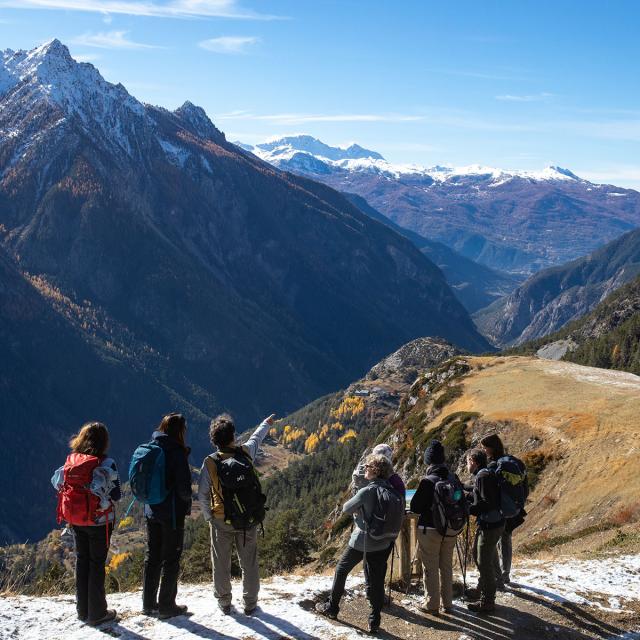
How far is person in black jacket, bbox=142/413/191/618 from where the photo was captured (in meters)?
13.5

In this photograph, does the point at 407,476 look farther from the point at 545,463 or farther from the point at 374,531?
the point at 374,531

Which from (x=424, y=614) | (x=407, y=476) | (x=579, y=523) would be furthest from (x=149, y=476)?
(x=407, y=476)

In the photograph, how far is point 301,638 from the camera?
13164 millimetres

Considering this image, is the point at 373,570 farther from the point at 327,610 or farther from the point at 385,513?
the point at 327,610

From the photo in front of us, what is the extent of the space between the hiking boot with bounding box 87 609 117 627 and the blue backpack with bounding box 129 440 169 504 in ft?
7.92

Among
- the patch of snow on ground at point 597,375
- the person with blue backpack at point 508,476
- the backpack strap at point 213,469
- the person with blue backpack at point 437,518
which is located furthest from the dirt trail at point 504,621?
the patch of snow on ground at point 597,375

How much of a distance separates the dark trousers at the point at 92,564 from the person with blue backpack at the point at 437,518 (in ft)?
20.6

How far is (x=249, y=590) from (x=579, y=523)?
1815cm

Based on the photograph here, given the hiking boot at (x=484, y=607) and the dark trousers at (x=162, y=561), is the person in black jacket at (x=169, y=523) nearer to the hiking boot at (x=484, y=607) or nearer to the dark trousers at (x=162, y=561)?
the dark trousers at (x=162, y=561)

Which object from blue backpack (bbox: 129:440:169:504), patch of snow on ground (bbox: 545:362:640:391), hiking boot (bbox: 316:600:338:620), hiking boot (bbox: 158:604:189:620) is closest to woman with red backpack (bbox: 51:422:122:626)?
blue backpack (bbox: 129:440:169:504)

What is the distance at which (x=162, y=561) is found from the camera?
1401 centimetres

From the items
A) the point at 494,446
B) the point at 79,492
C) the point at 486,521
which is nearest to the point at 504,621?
the point at 486,521

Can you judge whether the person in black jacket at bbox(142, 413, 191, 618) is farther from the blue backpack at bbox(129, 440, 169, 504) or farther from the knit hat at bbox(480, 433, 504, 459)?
the knit hat at bbox(480, 433, 504, 459)

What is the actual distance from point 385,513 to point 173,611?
484cm
